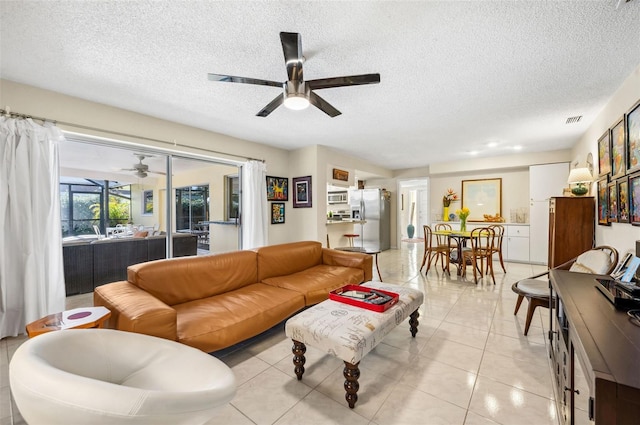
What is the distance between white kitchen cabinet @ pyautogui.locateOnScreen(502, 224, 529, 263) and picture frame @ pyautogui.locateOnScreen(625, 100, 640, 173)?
3828 mm

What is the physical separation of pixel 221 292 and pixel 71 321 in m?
1.13

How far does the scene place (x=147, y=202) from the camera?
3820 mm

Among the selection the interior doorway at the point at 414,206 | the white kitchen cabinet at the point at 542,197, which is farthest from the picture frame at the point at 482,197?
the interior doorway at the point at 414,206

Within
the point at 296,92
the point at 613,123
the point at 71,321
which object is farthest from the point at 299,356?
the point at 613,123

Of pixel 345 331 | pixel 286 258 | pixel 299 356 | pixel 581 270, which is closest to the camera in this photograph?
pixel 345 331

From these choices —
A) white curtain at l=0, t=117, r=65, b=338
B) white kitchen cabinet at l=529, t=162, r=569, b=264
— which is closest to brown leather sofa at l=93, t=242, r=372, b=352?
white curtain at l=0, t=117, r=65, b=338

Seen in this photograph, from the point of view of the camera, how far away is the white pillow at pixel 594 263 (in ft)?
6.97

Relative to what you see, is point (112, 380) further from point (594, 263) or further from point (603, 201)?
point (603, 201)

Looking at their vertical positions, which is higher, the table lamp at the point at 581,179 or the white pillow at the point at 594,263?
the table lamp at the point at 581,179

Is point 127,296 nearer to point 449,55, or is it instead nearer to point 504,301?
point 449,55

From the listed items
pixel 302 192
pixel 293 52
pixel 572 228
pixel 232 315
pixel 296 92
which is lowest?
pixel 232 315

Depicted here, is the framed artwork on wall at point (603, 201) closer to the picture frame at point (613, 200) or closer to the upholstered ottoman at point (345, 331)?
the picture frame at point (613, 200)

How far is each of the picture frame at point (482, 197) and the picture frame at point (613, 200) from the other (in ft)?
11.9

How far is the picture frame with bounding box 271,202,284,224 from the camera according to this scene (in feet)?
16.3
